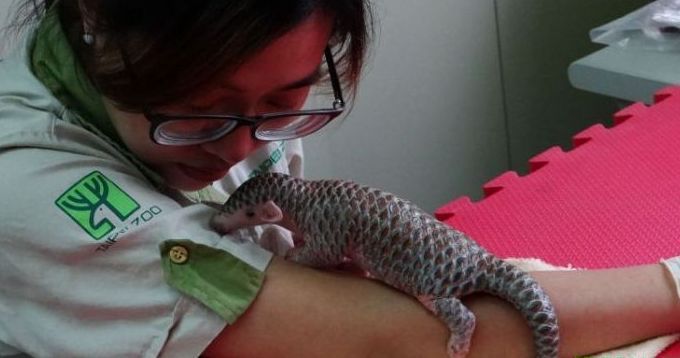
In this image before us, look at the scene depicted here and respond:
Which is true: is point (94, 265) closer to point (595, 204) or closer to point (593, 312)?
point (593, 312)

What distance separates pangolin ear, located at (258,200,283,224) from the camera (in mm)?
633

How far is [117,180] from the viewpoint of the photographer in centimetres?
61

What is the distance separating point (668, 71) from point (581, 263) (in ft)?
1.59

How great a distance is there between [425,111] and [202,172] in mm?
980

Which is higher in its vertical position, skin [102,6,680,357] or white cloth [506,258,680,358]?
skin [102,6,680,357]

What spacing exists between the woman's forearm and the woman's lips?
213 millimetres

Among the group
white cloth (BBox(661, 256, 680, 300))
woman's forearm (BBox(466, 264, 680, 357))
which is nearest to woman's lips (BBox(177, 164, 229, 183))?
woman's forearm (BBox(466, 264, 680, 357))

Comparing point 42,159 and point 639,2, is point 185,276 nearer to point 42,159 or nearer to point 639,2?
point 42,159

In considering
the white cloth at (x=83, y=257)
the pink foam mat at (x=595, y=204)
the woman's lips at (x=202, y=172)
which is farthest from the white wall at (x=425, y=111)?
the white cloth at (x=83, y=257)

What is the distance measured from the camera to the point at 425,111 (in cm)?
162

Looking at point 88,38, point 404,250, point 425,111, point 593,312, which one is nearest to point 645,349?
point 593,312

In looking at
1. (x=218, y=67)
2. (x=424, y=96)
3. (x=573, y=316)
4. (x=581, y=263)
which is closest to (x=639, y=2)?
(x=424, y=96)

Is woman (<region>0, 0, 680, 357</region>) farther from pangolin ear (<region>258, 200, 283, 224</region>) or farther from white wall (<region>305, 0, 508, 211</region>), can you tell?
white wall (<region>305, 0, 508, 211</region>)

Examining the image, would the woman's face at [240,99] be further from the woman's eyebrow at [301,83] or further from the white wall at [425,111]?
the white wall at [425,111]
